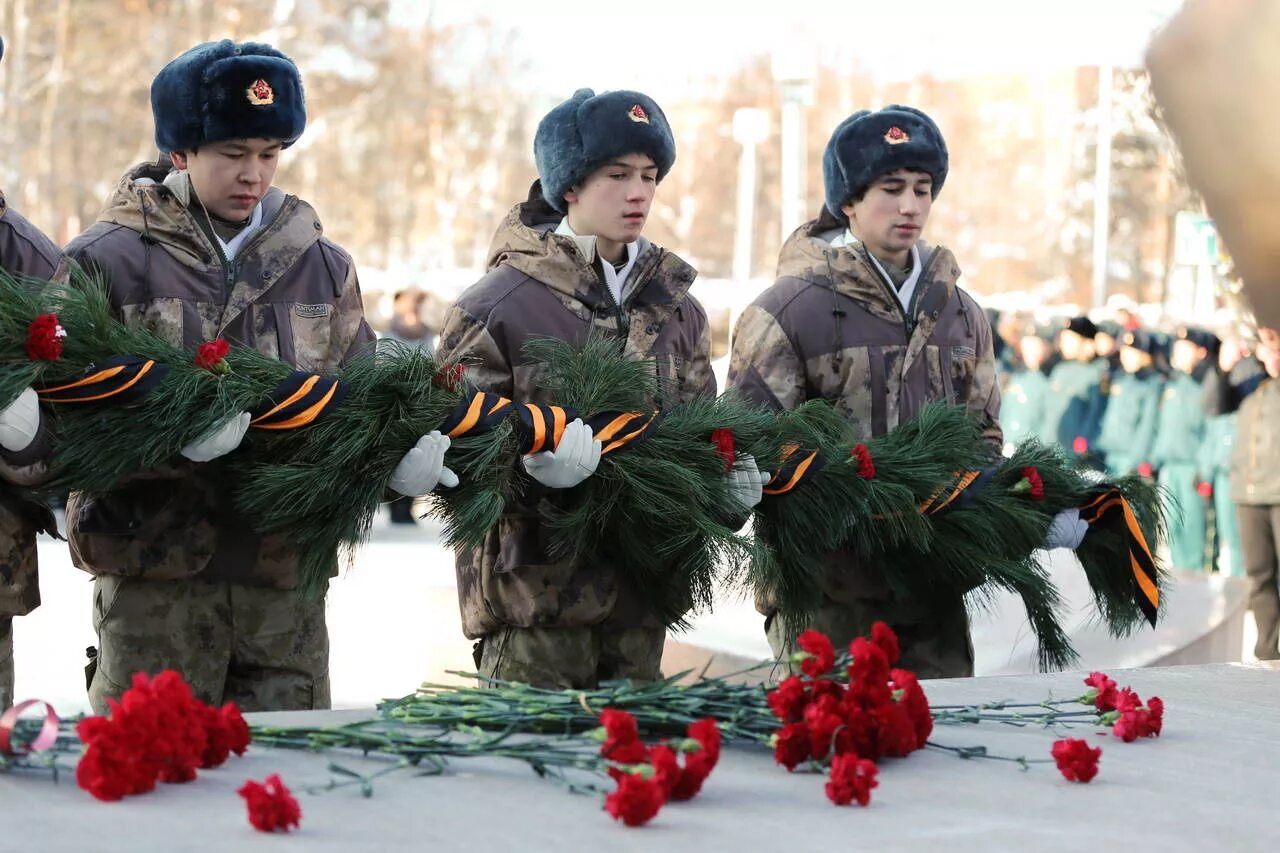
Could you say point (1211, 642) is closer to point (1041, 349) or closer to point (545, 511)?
point (545, 511)

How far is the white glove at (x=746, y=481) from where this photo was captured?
4.01m

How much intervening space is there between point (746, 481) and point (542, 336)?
0.62 m

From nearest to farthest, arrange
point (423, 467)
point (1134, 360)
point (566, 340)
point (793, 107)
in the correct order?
point (423, 467) < point (566, 340) < point (1134, 360) < point (793, 107)

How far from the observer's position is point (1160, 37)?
1.07 meters

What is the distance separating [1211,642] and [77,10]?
2895 cm

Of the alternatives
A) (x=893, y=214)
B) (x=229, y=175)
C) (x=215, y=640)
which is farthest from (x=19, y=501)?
(x=893, y=214)

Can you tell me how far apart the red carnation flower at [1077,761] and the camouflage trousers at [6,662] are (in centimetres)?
254

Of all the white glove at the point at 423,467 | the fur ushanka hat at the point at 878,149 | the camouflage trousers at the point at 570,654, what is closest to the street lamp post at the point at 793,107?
the fur ushanka hat at the point at 878,149

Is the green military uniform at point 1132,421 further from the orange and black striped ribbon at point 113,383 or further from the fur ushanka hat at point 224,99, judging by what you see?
the orange and black striped ribbon at point 113,383

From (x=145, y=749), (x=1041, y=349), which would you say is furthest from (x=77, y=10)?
(x=145, y=749)

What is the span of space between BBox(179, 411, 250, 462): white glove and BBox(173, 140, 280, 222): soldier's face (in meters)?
0.77

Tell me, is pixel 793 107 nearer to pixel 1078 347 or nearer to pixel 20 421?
pixel 1078 347

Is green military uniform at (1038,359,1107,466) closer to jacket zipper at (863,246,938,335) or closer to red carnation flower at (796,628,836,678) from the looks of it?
jacket zipper at (863,246,938,335)

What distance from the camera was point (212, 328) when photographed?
13.1ft
